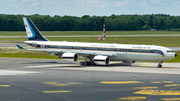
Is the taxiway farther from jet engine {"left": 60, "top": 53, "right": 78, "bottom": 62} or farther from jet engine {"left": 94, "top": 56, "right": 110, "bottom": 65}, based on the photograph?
jet engine {"left": 60, "top": 53, "right": 78, "bottom": 62}

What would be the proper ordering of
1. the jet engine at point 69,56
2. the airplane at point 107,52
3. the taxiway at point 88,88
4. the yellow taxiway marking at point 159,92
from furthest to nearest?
1. the jet engine at point 69,56
2. the airplane at point 107,52
3. the yellow taxiway marking at point 159,92
4. the taxiway at point 88,88

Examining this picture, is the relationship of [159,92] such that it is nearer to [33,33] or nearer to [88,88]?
[88,88]

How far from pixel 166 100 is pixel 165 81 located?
985cm

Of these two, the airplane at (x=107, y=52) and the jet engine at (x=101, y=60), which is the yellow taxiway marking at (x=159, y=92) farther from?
the jet engine at (x=101, y=60)

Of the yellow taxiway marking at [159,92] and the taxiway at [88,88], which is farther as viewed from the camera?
the yellow taxiway marking at [159,92]

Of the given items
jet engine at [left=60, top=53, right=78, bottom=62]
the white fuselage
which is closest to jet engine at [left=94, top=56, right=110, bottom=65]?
the white fuselage

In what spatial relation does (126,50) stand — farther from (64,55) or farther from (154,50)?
(64,55)

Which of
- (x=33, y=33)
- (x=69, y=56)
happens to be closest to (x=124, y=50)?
(x=69, y=56)

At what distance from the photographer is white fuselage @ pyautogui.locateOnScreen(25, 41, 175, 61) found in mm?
46312

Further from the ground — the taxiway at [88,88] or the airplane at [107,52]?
Result: the airplane at [107,52]

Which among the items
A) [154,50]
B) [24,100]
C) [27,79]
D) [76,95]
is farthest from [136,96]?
[154,50]

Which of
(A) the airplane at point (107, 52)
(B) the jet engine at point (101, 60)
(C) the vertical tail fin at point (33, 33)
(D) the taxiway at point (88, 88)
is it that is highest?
(C) the vertical tail fin at point (33, 33)

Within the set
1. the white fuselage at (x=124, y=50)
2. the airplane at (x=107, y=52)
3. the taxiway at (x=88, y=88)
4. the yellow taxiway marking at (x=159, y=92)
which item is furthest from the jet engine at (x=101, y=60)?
the yellow taxiway marking at (x=159, y=92)

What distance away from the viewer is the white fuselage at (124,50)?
1823 inches
